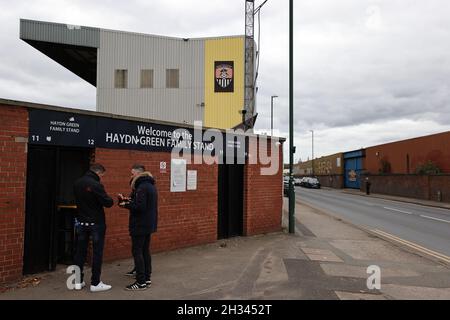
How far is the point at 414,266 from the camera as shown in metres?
8.40

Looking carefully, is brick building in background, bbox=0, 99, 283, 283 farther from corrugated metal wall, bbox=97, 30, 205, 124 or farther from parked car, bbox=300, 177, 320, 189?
parked car, bbox=300, 177, 320, 189

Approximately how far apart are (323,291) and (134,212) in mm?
2913

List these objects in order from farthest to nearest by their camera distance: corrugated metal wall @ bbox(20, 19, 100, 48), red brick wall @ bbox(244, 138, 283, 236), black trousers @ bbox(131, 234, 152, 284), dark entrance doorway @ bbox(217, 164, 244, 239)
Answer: corrugated metal wall @ bbox(20, 19, 100, 48), red brick wall @ bbox(244, 138, 283, 236), dark entrance doorway @ bbox(217, 164, 244, 239), black trousers @ bbox(131, 234, 152, 284)

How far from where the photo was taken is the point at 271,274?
715 centimetres

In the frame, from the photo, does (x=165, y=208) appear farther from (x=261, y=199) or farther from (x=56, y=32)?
(x=56, y=32)

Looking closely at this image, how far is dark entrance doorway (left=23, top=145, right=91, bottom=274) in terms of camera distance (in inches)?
263

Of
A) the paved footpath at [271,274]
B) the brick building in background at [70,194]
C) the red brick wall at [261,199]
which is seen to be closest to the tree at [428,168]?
the red brick wall at [261,199]

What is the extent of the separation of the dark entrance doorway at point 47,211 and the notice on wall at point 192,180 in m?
2.48

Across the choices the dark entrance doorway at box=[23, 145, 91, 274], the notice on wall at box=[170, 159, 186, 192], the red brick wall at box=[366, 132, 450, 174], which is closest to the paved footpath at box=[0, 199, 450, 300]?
the dark entrance doorway at box=[23, 145, 91, 274]

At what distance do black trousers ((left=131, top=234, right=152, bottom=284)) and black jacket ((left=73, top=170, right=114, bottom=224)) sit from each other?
2.02 ft

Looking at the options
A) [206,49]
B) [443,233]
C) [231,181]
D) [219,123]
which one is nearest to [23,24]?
[206,49]

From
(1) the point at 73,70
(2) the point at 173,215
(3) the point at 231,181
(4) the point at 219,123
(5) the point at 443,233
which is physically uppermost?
(1) the point at 73,70

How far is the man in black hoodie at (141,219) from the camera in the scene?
6.09 meters

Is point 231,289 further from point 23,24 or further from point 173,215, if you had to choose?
point 23,24
